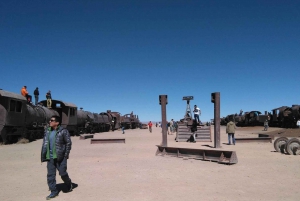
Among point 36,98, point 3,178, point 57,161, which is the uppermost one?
point 36,98

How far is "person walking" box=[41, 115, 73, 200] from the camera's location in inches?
205

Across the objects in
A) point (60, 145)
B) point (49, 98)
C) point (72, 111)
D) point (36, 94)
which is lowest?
point (60, 145)

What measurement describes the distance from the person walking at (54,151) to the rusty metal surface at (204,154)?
214 inches

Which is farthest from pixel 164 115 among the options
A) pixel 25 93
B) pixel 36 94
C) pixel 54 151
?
pixel 36 94

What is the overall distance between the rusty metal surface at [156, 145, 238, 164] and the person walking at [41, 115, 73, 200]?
5448 mm

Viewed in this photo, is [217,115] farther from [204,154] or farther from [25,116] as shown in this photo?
[25,116]

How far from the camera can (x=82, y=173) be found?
7.52 m

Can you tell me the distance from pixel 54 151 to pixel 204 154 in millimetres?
5916

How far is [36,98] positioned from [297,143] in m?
19.2

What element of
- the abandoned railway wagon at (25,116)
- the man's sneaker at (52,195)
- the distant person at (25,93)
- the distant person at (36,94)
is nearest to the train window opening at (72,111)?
the abandoned railway wagon at (25,116)

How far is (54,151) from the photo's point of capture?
5211 mm

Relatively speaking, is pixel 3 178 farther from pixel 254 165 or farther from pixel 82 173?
pixel 254 165

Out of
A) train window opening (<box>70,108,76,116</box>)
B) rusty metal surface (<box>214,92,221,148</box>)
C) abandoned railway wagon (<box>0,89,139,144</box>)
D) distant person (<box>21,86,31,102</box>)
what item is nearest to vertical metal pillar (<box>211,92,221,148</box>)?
rusty metal surface (<box>214,92,221,148</box>)

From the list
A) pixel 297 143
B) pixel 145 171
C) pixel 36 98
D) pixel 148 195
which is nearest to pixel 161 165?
pixel 145 171
